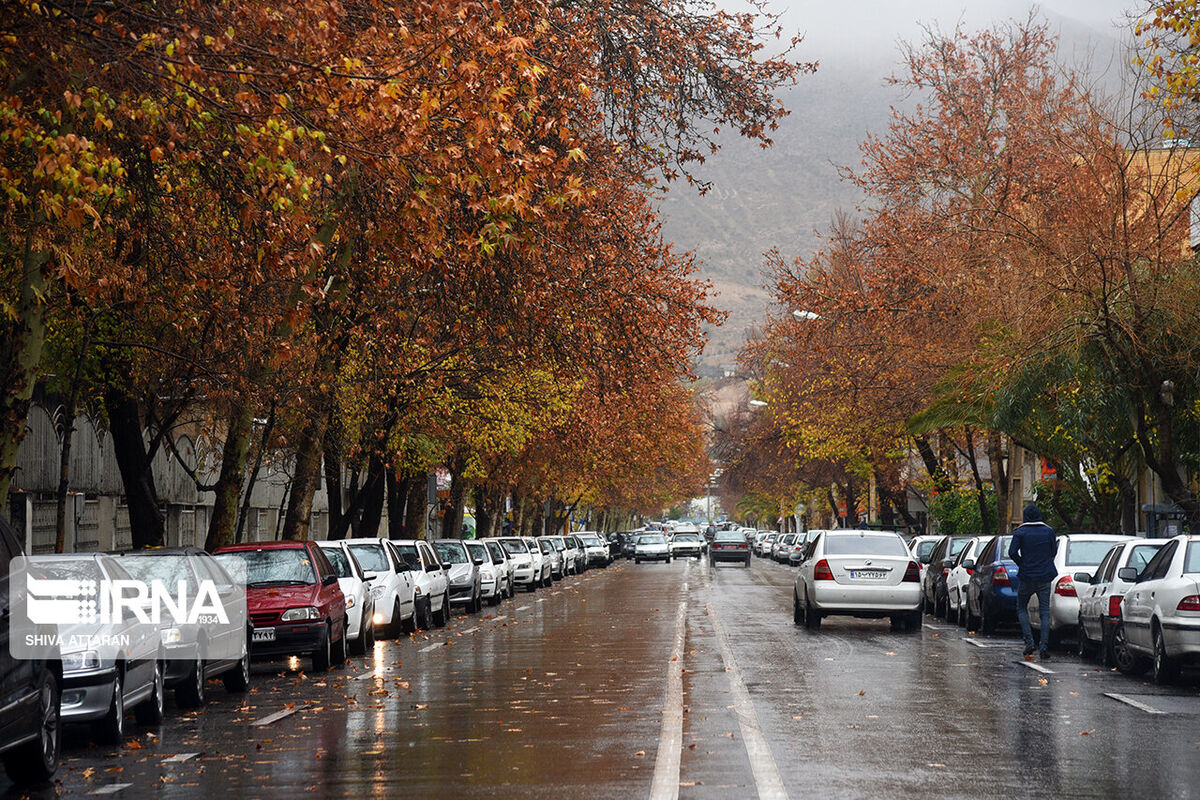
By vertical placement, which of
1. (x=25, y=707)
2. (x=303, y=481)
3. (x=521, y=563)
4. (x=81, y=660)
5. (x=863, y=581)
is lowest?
(x=25, y=707)

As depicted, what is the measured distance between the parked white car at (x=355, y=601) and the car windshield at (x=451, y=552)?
39.1 feet

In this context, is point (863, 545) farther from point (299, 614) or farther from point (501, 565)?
point (501, 565)

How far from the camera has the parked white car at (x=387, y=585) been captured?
80.2 ft

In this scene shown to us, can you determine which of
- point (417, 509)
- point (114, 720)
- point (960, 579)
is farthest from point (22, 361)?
point (417, 509)

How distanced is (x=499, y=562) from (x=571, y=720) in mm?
26481

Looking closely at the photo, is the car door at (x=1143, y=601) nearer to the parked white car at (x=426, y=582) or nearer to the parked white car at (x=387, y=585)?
the parked white car at (x=387, y=585)

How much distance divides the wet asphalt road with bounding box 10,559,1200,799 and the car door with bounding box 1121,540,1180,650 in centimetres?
53

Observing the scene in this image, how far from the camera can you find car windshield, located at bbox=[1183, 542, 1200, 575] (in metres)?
15.9

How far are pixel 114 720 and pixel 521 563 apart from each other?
1337 inches

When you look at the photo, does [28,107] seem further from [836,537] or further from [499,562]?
[499,562]

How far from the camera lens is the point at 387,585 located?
24781mm

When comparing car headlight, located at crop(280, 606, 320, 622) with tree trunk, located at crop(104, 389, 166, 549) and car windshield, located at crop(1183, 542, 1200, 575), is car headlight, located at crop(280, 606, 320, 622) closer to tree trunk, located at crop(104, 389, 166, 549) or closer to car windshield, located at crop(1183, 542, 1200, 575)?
tree trunk, located at crop(104, 389, 166, 549)

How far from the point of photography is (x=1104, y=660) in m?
18.7

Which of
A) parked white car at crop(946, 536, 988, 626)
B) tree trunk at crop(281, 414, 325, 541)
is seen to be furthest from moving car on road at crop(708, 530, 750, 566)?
tree trunk at crop(281, 414, 325, 541)
